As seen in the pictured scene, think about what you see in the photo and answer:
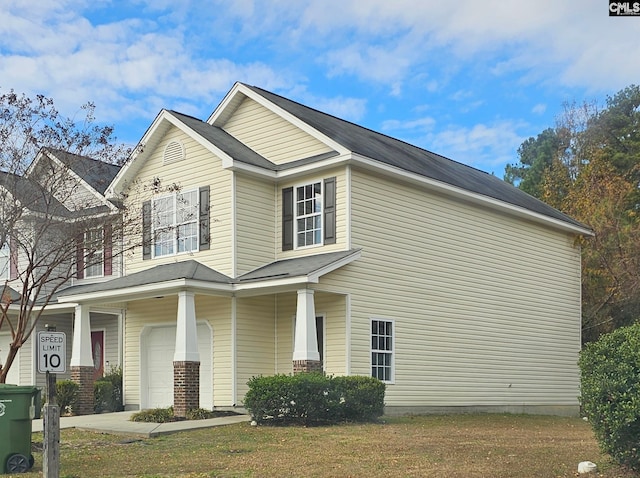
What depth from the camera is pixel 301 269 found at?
20250 mm

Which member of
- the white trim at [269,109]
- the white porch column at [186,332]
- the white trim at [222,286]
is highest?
the white trim at [269,109]

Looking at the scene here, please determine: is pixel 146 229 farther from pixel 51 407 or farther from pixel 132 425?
pixel 51 407

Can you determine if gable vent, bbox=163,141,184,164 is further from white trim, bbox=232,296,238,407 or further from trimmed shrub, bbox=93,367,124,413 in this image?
trimmed shrub, bbox=93,367,124,413

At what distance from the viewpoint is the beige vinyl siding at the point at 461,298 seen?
72.3 feet

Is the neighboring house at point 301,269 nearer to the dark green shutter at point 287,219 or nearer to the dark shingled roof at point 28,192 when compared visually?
the dark green shutter at point 287,219

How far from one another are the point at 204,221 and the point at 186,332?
133 inches

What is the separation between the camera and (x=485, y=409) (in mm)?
25312

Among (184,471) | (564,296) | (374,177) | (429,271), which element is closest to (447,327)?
(429,271)

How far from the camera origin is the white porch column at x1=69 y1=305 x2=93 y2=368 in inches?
915

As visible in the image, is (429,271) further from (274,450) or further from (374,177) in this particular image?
(274,450)

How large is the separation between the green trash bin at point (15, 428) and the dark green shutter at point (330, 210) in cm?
1011

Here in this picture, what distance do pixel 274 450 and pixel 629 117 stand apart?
1670 inches

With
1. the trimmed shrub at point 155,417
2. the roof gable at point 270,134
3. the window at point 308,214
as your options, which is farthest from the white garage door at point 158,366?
the roof gable at point 270,134

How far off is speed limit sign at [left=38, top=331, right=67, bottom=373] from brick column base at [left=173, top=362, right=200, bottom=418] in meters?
9.09
